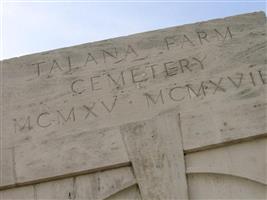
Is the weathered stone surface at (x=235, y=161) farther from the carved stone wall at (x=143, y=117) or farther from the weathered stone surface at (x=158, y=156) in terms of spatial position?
the weathered stone surface at (x=158, y=156)

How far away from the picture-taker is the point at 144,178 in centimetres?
621

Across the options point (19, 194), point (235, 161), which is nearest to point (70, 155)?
point (19, 194)

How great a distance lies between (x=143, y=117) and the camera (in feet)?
21.7

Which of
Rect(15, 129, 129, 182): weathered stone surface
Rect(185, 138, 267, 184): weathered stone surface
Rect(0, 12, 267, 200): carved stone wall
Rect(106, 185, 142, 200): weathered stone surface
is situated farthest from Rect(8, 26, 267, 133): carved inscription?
Rect(106, 185, 142, 200): weathered stone surface

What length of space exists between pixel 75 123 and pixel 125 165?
2.98ft

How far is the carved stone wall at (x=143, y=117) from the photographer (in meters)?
6.23

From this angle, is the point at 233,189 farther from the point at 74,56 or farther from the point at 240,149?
the point at 74,56

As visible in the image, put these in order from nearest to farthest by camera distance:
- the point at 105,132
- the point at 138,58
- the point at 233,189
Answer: the point at 233,189 → the point at 105,132 → the point at 138,58

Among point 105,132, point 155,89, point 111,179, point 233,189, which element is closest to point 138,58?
point 155,89

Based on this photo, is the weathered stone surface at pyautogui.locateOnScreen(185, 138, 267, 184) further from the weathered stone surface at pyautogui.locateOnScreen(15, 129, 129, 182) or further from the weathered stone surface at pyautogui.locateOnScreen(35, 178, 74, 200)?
the weathered stone surface at pyautogui.locateOnScreen(35, 178, 74, 200)

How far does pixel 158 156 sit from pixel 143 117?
1.93ft

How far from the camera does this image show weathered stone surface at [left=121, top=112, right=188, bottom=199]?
6.12m

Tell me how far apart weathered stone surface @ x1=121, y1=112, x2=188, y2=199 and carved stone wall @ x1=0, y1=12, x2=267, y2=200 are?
12 millimetres

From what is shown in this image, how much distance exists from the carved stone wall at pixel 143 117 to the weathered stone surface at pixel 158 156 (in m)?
0.01
